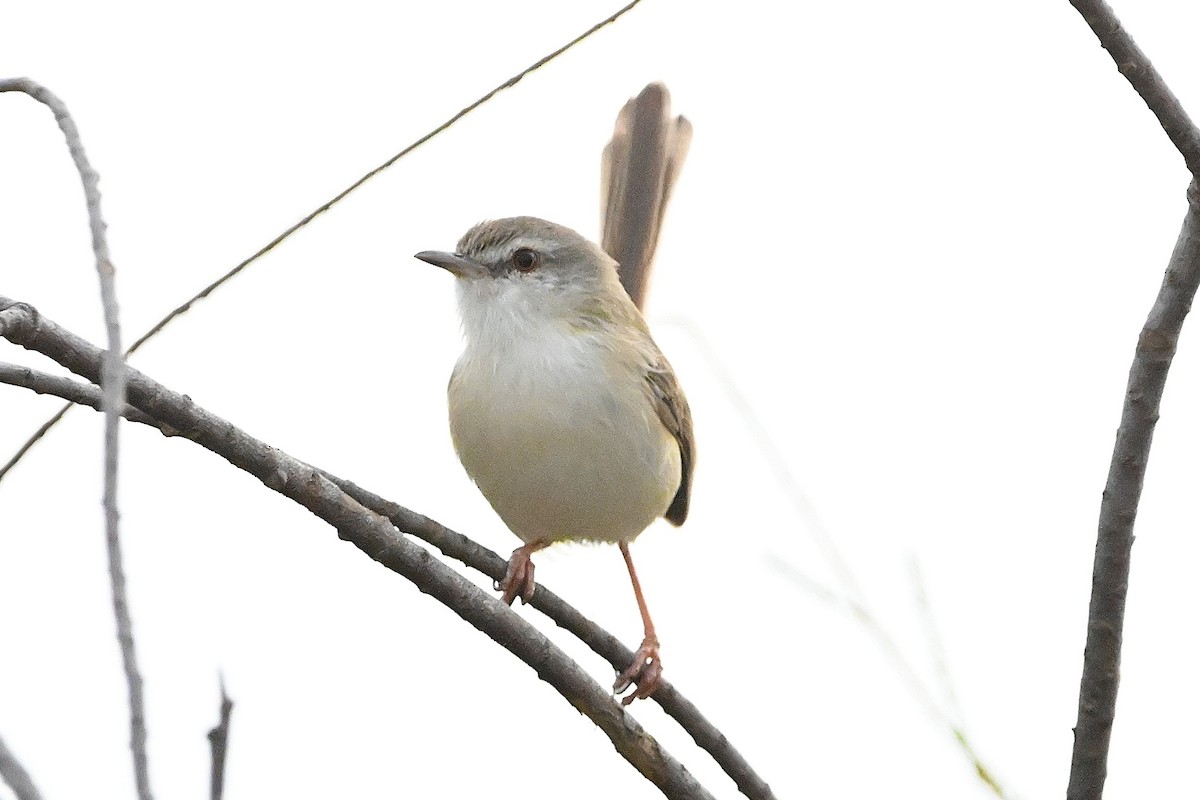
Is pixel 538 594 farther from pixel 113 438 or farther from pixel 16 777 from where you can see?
pixel 16 777

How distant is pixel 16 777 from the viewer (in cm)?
112

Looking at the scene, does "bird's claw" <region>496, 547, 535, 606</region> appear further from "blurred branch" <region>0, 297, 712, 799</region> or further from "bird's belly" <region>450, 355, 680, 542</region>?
"blurred branch" <region>0, 297, 712, 799</region>

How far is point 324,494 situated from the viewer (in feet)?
8.09

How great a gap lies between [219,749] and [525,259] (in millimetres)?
3890

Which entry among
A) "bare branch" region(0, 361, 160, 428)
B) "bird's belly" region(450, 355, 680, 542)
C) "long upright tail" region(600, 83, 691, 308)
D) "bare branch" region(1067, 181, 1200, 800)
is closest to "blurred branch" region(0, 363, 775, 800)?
"bare branch" region(0, 361, 160, 428)

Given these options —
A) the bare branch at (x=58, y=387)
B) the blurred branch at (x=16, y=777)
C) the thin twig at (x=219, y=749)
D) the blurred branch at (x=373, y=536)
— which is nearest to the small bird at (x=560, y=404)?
the blurred branch at (x=373, y=536)

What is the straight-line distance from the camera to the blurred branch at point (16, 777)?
1106 mm

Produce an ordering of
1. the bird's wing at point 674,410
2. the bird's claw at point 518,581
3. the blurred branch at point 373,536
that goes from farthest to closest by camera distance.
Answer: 1. the bird's wing at point 674,410
2. the bird's claw at point 518,581
3. the blurred branch at point 373,536

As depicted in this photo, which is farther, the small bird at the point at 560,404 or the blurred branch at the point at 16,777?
the small bird at the point at 560,404

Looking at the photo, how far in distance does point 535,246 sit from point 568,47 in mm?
2753

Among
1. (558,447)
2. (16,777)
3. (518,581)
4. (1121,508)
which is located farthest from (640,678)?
(16,777)

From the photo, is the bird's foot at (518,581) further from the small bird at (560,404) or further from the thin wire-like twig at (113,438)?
the thin wire-like twig at (113,438)

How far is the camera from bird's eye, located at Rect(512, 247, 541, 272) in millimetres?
5090

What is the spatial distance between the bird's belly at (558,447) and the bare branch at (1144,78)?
233cm
